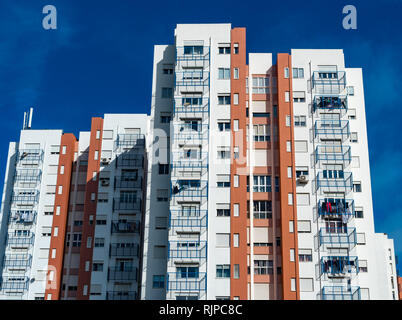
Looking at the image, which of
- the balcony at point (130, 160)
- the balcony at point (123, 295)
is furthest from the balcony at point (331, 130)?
the balcony at point (123, 295)

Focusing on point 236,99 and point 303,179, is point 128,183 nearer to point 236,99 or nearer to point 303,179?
point 236,99

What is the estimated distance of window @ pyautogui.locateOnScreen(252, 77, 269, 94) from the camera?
5906 centimetres

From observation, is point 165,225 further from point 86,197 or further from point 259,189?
point 86,197

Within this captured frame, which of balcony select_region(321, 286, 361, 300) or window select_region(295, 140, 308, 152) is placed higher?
window select_region(295, 140, 308, 152)

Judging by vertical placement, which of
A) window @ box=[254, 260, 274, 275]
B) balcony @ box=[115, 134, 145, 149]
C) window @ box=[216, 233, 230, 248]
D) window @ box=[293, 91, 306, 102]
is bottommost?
window @ box=[254, 260, 274, 275]

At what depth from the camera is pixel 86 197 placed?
65.5m

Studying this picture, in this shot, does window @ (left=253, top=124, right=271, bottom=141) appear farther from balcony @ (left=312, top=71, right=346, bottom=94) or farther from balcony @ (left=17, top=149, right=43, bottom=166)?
balcony @ (left=17, top=149, right=43, bottom=166)

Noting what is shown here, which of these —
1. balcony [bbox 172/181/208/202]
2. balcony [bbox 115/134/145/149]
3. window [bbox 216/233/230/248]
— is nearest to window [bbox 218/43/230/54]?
balcony [bbox 172/181/208/202]

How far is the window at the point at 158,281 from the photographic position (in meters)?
51.4

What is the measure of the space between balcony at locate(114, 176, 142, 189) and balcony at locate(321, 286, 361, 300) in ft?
80.1

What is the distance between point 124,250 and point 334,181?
2404cm

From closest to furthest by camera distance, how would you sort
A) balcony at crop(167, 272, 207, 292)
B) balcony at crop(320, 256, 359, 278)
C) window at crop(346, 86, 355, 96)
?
balcony at crop(167, 272, 207, 292) < balcony at crop(320, 256, 359, 278) < window at crop(346, 86, 355, 96)

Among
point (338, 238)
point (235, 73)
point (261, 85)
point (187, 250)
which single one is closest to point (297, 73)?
point (261, 85)
